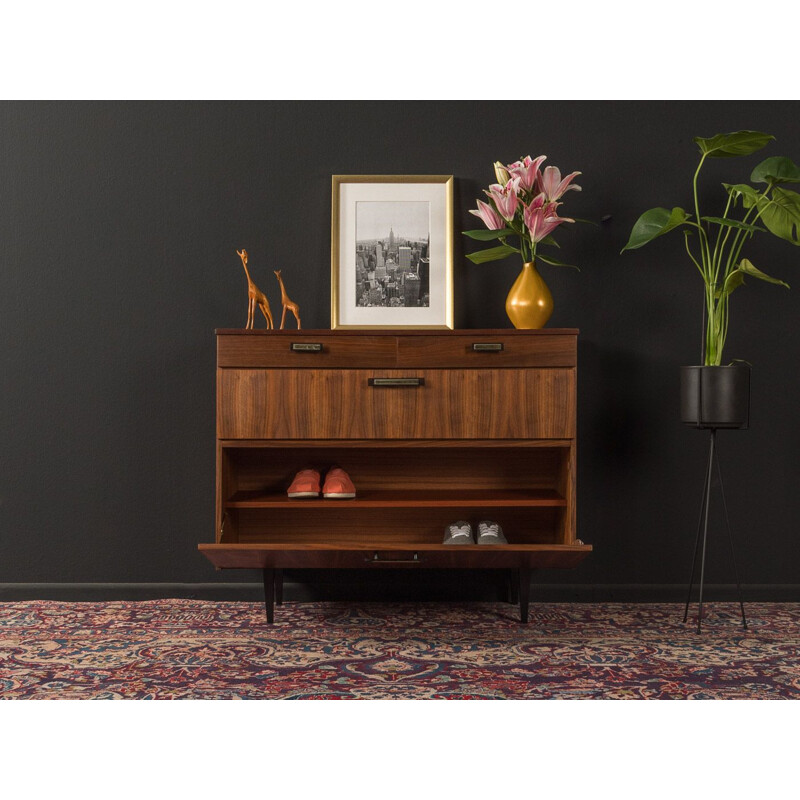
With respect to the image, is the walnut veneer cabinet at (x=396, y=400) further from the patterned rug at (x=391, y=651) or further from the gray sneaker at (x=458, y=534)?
the patterned rug at (x=391, y=651)

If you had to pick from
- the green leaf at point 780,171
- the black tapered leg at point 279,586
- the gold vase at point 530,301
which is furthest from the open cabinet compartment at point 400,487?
the green leaf at point 780,171

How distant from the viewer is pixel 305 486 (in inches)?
125

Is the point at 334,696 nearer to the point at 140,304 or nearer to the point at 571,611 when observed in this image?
the point at 571,611

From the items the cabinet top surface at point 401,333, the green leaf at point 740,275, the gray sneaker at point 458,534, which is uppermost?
the green leaf at point 740,275

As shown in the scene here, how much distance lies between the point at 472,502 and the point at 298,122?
1.95 meters

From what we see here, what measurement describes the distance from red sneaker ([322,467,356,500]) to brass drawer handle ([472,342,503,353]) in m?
0.77

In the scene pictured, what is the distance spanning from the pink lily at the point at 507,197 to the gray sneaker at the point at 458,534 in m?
1.31

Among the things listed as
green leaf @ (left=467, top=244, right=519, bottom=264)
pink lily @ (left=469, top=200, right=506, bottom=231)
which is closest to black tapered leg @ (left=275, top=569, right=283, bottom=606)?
green leaf @ (left=467, top=244, right=519, bottom=264)

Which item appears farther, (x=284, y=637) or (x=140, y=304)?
(x=140, y=304)

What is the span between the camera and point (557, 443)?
121 inches

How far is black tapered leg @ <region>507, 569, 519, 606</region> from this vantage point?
3.53 meters

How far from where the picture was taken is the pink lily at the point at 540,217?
3217mm

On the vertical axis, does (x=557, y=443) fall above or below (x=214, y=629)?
above

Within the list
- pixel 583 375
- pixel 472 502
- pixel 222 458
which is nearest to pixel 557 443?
pixel 472 502
